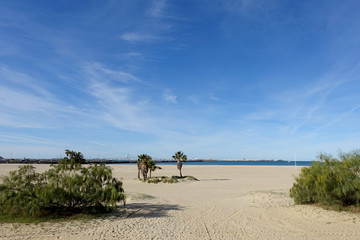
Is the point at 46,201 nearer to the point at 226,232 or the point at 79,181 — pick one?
the point at 79,181

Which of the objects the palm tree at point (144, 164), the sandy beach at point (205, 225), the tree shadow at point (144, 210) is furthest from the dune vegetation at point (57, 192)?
the palm tree at point (144, 164)

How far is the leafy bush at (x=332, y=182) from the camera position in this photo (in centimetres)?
1430

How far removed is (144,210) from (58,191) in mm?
5461

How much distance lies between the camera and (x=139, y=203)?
18484 mm

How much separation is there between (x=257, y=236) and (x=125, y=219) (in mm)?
7021

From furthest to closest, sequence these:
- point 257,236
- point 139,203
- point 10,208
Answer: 1. point 139,203
2. point 10,208
3. point 257,236

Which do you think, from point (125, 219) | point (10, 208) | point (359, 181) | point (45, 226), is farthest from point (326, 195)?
point (10, 208)

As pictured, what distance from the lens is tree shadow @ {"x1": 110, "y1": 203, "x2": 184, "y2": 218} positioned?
1451 centimetres

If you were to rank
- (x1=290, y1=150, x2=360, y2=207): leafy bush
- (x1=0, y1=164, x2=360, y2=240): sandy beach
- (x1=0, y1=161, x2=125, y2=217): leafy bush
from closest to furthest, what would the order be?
1. (x1=0, y1=164, x2=360, y2=240): sandy beach
2. (x1=0, y1=161, x2=125, y2=217): leafy bush
3. (x1=290, y1=150, x2=360, y2=207): leafy bush

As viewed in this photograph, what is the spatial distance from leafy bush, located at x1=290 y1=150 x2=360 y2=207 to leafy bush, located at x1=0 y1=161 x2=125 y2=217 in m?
12.0

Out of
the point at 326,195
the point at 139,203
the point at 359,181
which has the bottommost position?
the point at 139,203

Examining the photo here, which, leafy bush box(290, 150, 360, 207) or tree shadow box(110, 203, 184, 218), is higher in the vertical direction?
leafy bush box(290, 150, 360, 207)

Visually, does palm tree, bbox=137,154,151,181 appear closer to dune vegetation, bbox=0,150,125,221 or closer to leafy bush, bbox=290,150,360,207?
dune vegetation, bbox=0,150,125,221

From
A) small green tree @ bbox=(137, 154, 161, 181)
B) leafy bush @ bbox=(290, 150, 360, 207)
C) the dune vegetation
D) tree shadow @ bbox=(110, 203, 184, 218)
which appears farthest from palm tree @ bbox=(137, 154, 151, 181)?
leafy bush @ bbox=(290, 150, 360, 207)
